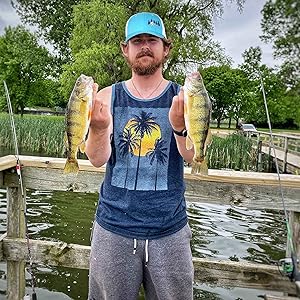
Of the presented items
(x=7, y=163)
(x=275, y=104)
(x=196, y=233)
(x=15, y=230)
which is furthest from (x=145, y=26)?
(x=275, y=104)

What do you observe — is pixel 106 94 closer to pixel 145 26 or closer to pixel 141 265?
pixel 145 26

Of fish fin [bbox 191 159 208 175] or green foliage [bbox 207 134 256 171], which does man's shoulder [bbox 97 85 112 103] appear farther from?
green foliage [bbox 207 134 256 171]

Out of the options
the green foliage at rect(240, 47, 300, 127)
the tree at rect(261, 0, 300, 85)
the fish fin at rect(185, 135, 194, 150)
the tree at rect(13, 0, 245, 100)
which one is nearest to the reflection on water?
the fish fin at rect(185, 135, 194, 150)

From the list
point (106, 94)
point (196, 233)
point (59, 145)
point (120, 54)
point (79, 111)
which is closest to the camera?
point (79, 111)

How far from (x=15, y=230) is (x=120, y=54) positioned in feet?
67.0

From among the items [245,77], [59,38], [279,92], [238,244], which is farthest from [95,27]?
[245,77]

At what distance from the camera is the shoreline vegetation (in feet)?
54.2

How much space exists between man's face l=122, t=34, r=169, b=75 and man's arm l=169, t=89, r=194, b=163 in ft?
0.74

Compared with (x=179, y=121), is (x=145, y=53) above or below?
above

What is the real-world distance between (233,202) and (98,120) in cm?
119

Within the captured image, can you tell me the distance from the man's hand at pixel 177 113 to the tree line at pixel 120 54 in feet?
18.3

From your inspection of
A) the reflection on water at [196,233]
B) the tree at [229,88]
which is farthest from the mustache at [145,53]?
the tree at [229,88]

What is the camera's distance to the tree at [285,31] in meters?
30.7

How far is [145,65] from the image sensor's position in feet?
6.38
